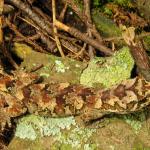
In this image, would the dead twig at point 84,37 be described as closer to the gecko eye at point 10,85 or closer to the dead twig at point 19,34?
the dead twig at point 19,34

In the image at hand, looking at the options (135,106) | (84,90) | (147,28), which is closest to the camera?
(135,106)

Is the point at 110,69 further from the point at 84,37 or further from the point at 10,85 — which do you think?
the point at 10,85

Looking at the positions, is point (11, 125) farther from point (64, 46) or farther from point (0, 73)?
point (64, 46)

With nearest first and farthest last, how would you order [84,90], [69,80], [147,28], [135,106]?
[135,106] → [84,90] → [69,80] → [147,28]

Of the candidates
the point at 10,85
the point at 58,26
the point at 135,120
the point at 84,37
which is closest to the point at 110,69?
the point at 84,37

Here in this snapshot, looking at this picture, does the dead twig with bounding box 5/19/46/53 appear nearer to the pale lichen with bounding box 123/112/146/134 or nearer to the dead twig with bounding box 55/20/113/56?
the dead twig with bounding box 55/20/113/56

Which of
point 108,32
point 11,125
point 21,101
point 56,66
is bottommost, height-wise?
point 11,125

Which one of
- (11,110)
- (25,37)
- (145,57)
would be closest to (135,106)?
(145,57)
